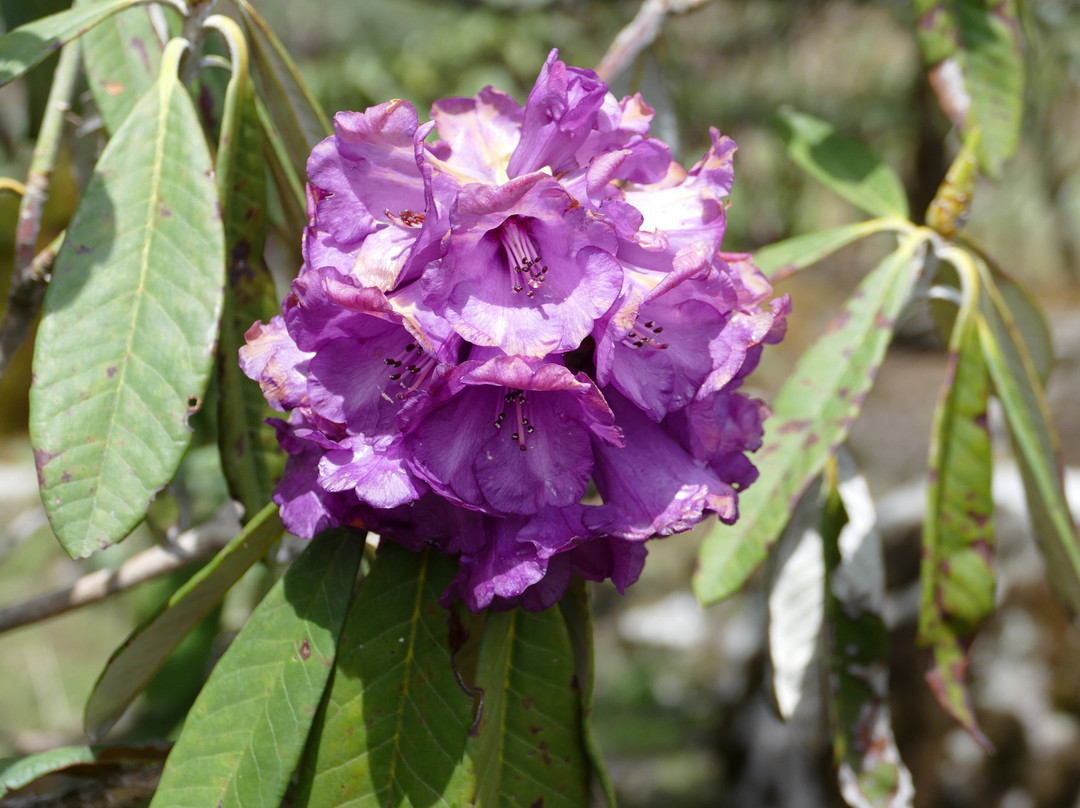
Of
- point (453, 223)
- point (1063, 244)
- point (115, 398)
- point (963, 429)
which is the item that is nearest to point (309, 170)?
point (453, 223)

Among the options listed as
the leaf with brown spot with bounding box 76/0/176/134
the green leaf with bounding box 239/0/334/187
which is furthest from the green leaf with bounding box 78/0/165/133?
the green leaf with bounding box 239/0/334/187

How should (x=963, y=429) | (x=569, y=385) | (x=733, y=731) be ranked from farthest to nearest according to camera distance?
(x=733, y=731), (x=963, y=429), (x=569, y=385)

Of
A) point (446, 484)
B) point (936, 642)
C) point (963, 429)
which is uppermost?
point (446, 484)

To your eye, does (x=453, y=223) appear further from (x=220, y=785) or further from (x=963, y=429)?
(x=963, y=429)

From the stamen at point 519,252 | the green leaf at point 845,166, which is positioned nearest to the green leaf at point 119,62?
the stamen at point 519,252

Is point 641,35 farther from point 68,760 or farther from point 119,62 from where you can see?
point 68,760

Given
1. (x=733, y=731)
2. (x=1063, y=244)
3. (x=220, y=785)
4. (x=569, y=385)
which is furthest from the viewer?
(x=1063, y=244)

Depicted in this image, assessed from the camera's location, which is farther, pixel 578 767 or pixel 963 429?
pixel 963 429

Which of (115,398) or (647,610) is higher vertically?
(115,398)
